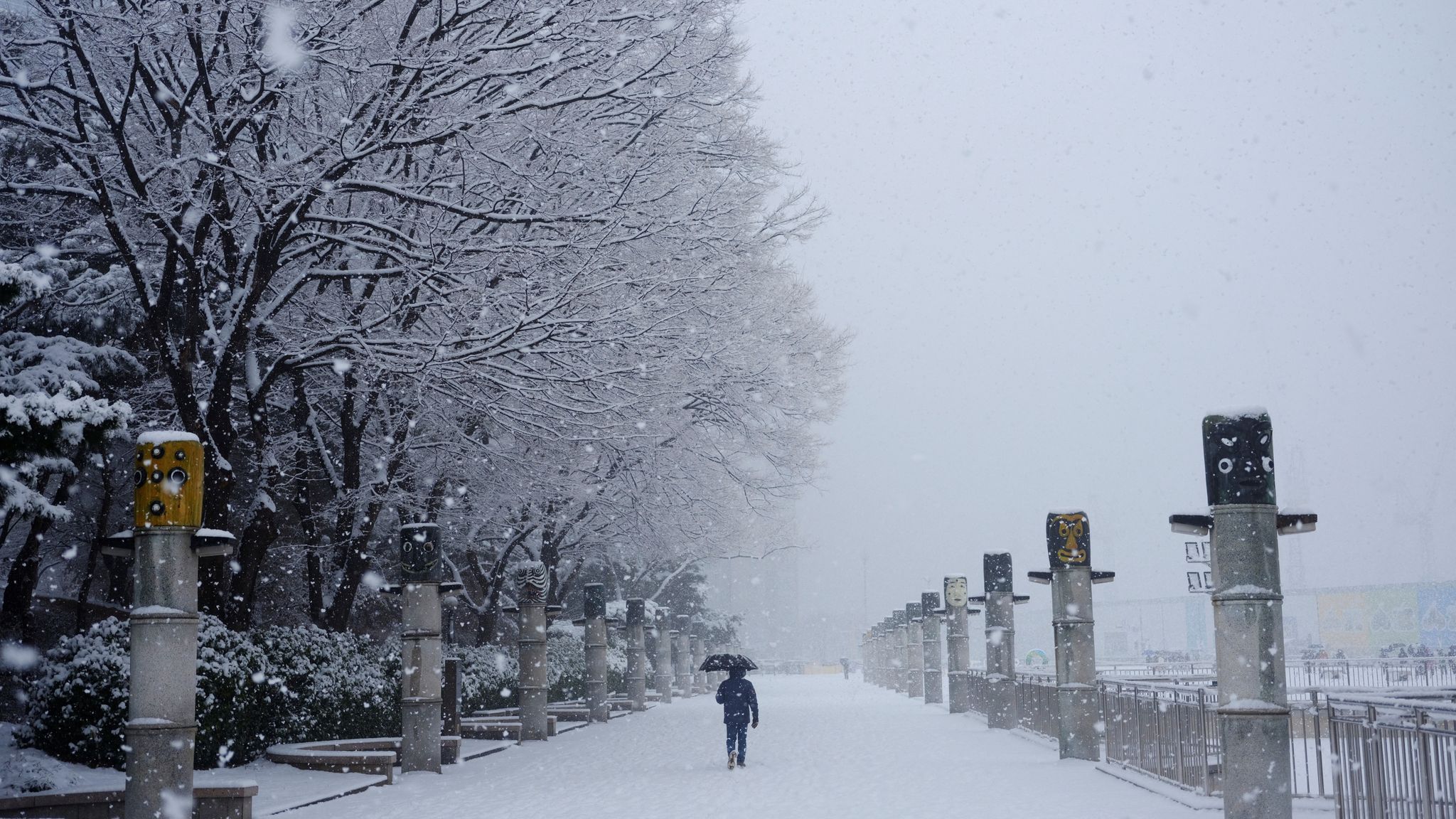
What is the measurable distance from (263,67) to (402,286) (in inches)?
213

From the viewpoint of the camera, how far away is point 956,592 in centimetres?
3525

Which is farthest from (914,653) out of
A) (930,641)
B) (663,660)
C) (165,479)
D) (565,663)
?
(165,479)

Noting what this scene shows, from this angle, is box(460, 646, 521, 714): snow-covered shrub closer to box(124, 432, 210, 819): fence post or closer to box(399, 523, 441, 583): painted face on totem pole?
box(399, 523, 441, 583): painted face on totem pole

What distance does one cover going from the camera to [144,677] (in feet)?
34.0

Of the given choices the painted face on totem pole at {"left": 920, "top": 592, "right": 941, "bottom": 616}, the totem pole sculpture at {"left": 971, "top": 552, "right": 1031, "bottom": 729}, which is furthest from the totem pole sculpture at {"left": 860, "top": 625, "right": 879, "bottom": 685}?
the totem pole sculpture at {"left": 971, "top": 552, "right": 1031, "bottom": 729}

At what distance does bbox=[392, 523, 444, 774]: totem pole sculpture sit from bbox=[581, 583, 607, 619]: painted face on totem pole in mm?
13282

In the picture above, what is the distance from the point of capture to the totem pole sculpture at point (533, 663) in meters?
25.1

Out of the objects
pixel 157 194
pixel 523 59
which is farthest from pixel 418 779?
pixel 523 59

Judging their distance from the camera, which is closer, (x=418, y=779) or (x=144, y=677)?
(x=144, y=677)

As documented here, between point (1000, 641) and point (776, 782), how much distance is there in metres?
12.1

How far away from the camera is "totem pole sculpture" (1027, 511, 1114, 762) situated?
18.9 metres

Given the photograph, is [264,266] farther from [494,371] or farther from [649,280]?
[649,280]

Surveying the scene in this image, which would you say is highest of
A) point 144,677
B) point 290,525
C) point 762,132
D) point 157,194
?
point 762,132

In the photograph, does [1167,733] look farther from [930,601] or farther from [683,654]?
[683,654]
